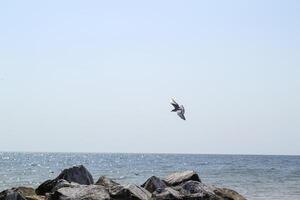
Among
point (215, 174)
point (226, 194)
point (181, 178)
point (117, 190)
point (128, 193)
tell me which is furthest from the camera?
point (215, 174)

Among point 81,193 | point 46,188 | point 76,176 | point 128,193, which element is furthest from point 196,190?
point 46,188

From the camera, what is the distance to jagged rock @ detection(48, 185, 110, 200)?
50.1 feet

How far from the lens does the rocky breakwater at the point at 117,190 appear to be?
15.5m

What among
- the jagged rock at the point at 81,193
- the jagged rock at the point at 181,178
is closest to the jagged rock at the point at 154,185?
the jagged rock at the point at 181,178

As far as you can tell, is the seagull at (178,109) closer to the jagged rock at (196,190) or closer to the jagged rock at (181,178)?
the jagged rock at (196,190)

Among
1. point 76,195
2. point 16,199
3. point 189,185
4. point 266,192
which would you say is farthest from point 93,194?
point 266,192

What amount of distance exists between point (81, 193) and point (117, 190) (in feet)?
3.91

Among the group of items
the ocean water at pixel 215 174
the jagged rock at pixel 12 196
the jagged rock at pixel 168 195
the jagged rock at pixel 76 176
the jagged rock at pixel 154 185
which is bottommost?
the jagged rock at pixel 12 196

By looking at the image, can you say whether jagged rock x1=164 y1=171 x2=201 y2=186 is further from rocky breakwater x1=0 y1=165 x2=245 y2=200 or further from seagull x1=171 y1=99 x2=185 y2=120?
seagull x1=171 y1=99 x2=185 y2=120

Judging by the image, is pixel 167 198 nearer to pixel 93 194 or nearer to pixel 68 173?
pixel 93 194

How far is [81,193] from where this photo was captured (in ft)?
50.6

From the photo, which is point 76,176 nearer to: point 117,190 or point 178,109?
point 117,190

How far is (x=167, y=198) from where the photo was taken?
1589 centimetres

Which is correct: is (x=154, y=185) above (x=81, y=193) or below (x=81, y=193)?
above
